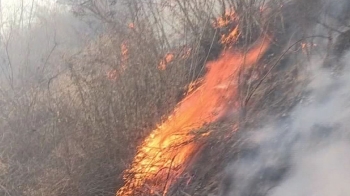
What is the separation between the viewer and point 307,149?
187 inches

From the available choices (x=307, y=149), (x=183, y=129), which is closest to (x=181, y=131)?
(x=183, y=129)

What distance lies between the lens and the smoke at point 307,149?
440cm

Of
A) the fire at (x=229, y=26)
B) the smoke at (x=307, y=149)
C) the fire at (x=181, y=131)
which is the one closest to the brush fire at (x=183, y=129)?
the fire at (x=181, y=131)

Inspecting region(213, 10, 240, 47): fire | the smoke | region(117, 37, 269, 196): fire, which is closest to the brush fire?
region(117, 37, 269, 196): fire

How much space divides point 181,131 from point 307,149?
1.78 m

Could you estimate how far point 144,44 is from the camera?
755cm

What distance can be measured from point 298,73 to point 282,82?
202mm

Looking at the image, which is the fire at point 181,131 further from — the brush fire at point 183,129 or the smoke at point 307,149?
the smoke at point 307,149

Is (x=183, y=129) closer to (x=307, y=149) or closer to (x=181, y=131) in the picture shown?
(x=181, y=131)

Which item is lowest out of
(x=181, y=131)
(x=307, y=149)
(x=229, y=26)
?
(x=307, y=149)

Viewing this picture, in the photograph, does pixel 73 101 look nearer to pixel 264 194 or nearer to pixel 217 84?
pixel 217 84

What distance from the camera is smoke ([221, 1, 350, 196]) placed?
4397 mm

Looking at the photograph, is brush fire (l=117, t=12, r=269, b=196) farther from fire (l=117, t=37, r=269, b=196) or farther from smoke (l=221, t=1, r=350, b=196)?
smoke (l=221, t=1, r=350, b=196)

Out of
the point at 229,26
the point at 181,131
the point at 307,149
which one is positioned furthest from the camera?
the point at 229,26
